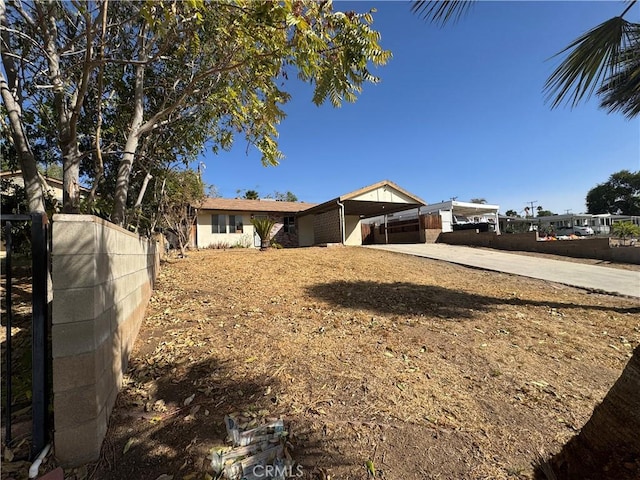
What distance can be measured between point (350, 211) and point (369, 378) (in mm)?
17814

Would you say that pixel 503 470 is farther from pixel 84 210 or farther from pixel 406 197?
pixel 406 197

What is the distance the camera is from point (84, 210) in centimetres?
475

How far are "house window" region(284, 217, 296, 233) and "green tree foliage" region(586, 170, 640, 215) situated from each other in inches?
2270

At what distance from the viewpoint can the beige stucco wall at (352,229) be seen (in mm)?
21469

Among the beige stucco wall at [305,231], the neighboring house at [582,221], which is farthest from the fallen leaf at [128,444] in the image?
the neighboring house at [582,221]

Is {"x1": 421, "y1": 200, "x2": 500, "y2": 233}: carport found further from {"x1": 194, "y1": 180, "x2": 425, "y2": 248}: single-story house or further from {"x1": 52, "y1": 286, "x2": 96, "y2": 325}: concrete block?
{"x1": 52, "y1": 286, "x2": 96, "y2": 325}: concrete block

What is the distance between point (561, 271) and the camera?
1037 cm

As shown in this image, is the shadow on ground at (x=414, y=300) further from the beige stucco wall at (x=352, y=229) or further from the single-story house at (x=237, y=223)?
the beige stucco wall at (x=352, y=229)

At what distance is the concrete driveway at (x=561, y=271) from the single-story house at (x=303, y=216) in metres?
5.37

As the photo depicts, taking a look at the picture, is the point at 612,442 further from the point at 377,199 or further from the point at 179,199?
the point at 377,199

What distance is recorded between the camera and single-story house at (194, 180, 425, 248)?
17.7m

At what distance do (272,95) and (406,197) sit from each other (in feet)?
49.3

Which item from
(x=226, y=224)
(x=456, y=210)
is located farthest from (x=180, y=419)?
(x=456, y=210)

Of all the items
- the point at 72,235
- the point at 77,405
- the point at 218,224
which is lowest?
the point at 77,405
